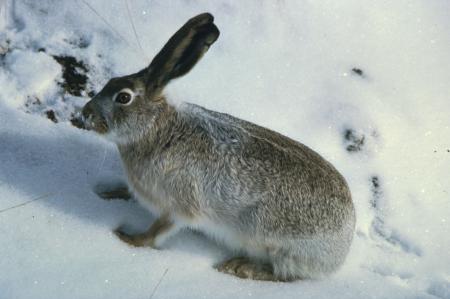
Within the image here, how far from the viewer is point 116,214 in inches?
147

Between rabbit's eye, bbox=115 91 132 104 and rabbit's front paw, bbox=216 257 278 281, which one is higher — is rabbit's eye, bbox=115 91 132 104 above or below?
above

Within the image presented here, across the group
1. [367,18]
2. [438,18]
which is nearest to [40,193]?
[367,18]

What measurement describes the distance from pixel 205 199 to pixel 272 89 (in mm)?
1592

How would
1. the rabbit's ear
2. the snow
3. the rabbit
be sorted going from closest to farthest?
the rabbit's ear, the snow, the rabbit

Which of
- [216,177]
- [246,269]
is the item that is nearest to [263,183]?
[216,177]

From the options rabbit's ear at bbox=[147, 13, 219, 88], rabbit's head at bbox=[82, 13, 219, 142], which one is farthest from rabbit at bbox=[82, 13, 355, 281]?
rabbit's ear at bbox=[147, 13, 219, 88]

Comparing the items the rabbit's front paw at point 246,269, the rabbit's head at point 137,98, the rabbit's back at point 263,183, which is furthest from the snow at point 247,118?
the rabbit's back at point 263,183

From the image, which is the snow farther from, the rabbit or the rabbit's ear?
the rabbit's ear

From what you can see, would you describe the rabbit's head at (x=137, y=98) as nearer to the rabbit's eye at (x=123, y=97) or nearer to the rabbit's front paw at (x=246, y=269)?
the rabbit's eye at (x=123, y=97)

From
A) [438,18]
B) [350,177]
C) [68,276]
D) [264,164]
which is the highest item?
[438,18]

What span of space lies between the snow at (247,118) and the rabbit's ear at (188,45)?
35 cm

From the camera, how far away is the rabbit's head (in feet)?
10.9

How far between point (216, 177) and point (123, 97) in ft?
2.25

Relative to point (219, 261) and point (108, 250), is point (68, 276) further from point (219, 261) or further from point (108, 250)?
point (219, 261)
